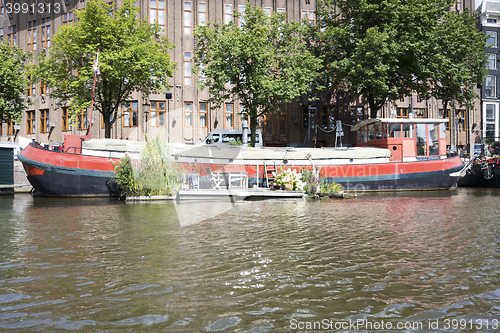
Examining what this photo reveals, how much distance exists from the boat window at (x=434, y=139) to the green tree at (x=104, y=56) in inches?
695

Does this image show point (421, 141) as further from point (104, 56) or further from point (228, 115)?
point (104, 56)

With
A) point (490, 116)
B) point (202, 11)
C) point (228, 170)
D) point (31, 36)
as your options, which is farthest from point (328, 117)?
point (31, 36)

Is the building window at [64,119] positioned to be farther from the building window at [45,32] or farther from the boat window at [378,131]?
the boat window at [378,131]

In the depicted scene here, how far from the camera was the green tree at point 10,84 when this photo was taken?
1324 inches

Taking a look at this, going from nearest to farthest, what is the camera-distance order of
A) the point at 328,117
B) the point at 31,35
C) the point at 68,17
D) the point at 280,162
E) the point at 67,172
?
the point at 67,172, the point at 280,162, the point at 68,17, the point at 328,117, the point at 31,35

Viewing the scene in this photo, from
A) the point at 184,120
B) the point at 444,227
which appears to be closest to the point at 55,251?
the point at 444,227

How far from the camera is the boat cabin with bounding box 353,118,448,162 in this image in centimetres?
2527

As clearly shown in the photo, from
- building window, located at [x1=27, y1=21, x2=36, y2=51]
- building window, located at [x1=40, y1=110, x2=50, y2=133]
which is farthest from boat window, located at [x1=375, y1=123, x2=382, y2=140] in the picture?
building window, located at [x1=27, y1=21, x2=36, y2=51]

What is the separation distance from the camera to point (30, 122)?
137 ft

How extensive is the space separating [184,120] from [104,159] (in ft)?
53.8

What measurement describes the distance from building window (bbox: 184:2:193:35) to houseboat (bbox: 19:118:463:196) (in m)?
18.4

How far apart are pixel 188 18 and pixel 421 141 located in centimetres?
2331

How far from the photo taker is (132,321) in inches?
162

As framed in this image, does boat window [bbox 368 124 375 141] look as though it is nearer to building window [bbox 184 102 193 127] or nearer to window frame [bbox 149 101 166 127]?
building window [bbox 184 102 193 127]
